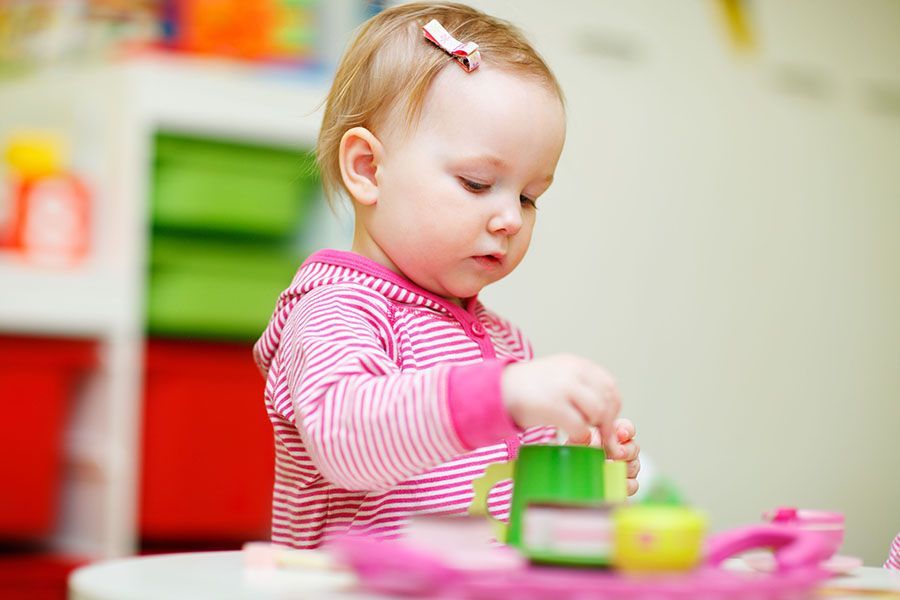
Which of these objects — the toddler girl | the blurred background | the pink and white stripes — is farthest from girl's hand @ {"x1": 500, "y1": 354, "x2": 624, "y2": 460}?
the blurred background

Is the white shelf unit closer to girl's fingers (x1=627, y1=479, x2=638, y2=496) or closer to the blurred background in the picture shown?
the blurred background

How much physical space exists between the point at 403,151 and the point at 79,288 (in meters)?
1.34

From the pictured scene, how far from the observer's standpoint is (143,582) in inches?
21.6

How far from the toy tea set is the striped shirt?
77mm

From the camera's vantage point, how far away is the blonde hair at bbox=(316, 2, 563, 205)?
2.74ft

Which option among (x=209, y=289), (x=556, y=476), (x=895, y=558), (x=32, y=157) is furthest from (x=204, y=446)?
(x=556, y=476)

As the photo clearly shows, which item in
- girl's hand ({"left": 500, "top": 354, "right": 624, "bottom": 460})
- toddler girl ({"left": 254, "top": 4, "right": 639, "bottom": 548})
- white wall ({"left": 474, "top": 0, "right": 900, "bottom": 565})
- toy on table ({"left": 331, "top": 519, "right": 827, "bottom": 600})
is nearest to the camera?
toy on table ({"left": 331, "top": 519, "right": 827, "bottom": 600})

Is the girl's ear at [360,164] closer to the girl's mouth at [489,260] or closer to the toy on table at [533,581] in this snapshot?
the girl's mouth at [489,260]

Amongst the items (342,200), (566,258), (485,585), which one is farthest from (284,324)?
(566,258)

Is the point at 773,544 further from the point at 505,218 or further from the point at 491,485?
the point at 505,218

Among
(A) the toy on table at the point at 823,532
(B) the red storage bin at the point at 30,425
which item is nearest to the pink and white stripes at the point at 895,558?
(A) the toy on table at the point at 823,532

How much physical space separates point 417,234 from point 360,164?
8 centimetres

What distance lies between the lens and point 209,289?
7.05 feet

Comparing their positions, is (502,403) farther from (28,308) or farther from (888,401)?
(888,401)
